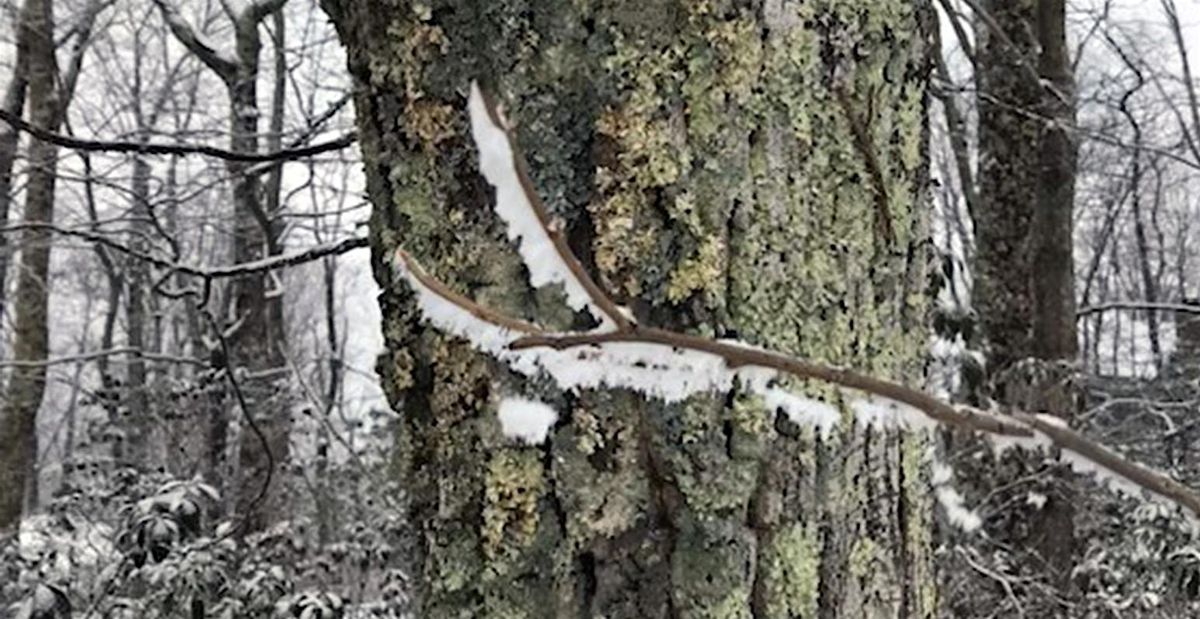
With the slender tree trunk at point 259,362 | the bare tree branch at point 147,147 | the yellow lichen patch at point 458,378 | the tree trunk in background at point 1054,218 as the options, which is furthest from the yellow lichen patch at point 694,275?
the slender tree trunk at point 259,362

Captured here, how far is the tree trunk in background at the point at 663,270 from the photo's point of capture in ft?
2.30

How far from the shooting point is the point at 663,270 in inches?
27.6

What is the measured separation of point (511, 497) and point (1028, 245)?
14.1 feet

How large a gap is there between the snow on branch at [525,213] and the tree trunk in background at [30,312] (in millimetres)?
7187

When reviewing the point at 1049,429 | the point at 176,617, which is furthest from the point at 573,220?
the point at 176,617

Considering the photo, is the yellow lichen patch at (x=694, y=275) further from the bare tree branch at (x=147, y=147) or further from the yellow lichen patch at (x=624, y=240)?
the bare tree branch at (x=147, y=147)

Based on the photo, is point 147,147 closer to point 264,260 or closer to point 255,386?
point 264,260

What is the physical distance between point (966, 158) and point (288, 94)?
595 centimetres

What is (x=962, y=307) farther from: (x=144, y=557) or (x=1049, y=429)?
(x=1049, y=429)

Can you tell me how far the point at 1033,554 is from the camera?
14.6ft

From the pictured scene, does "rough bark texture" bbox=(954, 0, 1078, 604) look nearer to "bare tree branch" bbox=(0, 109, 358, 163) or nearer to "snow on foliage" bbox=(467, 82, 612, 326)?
"bare tree branch" bbox=(0, 109, 358, 163)

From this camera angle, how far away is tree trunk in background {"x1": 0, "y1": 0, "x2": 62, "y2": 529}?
7.12 meters

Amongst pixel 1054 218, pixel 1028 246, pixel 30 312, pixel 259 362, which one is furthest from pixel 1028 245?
pixel 30 312

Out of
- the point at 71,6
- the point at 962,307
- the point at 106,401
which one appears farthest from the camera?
the point at 71,6
